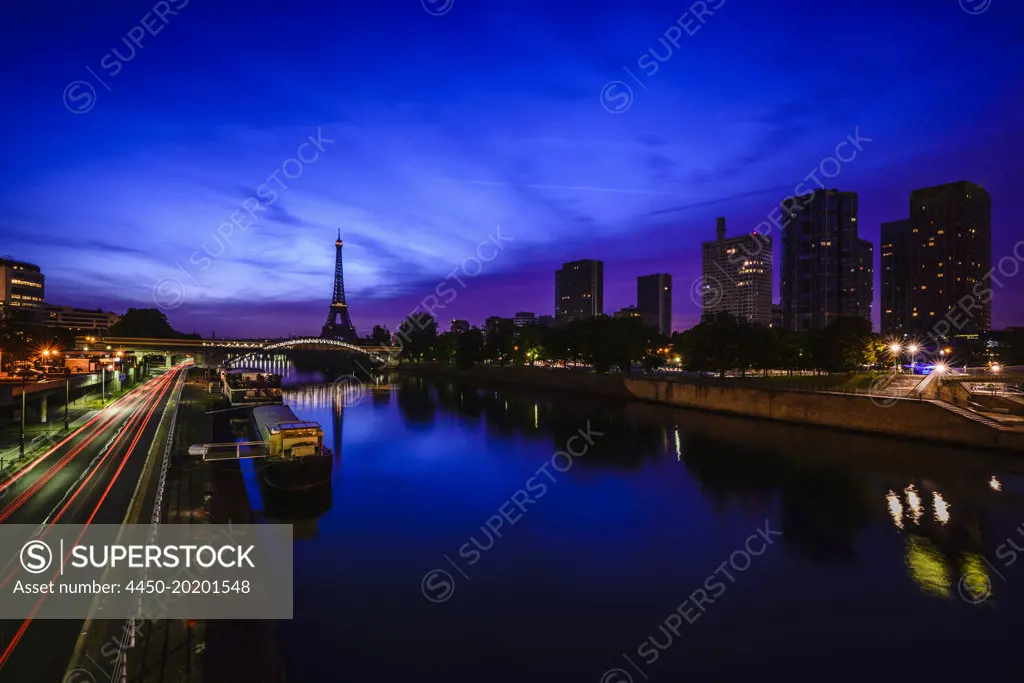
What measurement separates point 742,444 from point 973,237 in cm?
19737

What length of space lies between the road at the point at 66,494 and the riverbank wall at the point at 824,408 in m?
48.2

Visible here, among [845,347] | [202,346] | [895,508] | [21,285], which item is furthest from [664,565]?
[21,285]

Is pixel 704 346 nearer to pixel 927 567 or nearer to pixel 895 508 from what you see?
pixel 895 508

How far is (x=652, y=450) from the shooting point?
4234 centimetres

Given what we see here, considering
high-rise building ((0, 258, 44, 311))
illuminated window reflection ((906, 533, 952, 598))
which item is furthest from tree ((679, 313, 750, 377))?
high-rise building ((0, 258, 44, 311))

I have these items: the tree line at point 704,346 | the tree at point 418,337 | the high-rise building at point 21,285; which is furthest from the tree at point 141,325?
the tree line at point 704,346

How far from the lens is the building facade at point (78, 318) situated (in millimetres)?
167887

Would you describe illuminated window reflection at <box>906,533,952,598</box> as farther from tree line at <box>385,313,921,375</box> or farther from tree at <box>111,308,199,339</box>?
tree at <box>111,308,199,339</box>

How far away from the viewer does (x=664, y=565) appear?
21.3 metres

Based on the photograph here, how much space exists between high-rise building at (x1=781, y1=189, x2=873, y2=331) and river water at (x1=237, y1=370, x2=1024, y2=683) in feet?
444

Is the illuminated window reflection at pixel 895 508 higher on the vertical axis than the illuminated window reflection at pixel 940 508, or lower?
lower

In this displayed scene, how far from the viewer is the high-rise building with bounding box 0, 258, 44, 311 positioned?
142375 millimetres

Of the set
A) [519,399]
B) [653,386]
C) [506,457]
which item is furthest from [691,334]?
[506,457]

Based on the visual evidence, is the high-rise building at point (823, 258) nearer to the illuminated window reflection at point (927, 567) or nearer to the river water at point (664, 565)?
the river water at point (664, 565)
